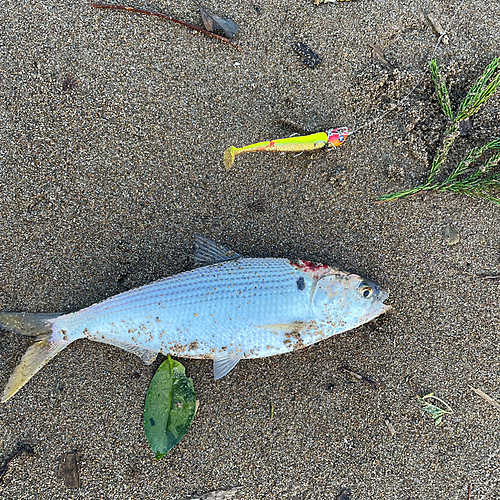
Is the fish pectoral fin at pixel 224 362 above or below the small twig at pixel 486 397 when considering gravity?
below

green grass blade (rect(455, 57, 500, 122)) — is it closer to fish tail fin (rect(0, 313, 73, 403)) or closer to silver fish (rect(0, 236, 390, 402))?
silver fish (rect(0, 236, 390, 402))

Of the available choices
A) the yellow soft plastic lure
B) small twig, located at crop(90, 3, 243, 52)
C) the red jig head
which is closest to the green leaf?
the yellow soft plastic lure

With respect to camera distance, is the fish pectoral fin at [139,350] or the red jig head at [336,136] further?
the red jig head at [336,136]

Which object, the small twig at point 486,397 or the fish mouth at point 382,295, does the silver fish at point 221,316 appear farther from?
the small twig at point 486,397

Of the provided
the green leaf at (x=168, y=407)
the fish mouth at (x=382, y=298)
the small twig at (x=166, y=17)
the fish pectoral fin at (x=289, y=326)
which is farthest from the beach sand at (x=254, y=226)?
the fish pectoral fin at (x=289, y=326)

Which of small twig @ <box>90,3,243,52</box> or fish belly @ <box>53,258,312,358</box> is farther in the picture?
small twig @ <box>90,3,243,52</box>

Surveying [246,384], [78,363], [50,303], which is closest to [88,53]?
[50,303]

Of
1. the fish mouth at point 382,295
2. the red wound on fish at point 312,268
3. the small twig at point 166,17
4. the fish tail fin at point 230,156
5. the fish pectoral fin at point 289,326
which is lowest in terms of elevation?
the fish pectoral fin at point 289,326

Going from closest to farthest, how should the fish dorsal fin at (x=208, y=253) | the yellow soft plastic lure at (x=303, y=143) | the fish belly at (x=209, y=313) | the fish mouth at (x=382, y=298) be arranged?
the fish belly at (x=209, y=313), the fish mouth at (x=382, y=298), the fish dorsal fin at (x=208, y=253), the yellow soft plastic lure at (x=303, y=143)
